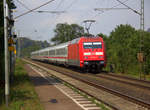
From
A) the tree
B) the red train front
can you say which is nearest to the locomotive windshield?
the red train front

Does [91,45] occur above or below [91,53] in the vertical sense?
above

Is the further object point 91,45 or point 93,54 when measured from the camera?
point 91,45

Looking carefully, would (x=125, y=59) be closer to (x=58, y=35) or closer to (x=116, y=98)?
(x=116, y=98)

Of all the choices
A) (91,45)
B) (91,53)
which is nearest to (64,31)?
(91,45)

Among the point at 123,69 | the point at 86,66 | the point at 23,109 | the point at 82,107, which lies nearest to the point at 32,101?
the point at 23,109

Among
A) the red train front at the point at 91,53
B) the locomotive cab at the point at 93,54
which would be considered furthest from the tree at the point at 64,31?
the locomotive cab at the point at 93,54

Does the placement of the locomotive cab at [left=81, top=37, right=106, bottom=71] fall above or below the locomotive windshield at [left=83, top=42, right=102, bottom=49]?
below

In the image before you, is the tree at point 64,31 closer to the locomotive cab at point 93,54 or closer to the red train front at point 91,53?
the red train front at point 91,53

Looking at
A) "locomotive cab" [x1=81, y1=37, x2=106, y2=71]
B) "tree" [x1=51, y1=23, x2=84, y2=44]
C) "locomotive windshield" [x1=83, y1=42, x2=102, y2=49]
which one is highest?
"tree" [x1=51, y1=23, x2=84, y2=44]

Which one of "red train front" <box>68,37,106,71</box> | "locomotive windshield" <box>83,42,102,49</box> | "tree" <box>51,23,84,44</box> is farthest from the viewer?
Answer: "tree" <box>51,23,84,44</box>

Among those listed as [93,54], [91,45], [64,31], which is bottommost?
[93,54]

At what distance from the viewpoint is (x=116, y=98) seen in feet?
34.0

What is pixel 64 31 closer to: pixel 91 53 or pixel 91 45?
pixel 91 45

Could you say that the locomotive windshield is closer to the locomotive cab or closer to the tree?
the locomotive cab
